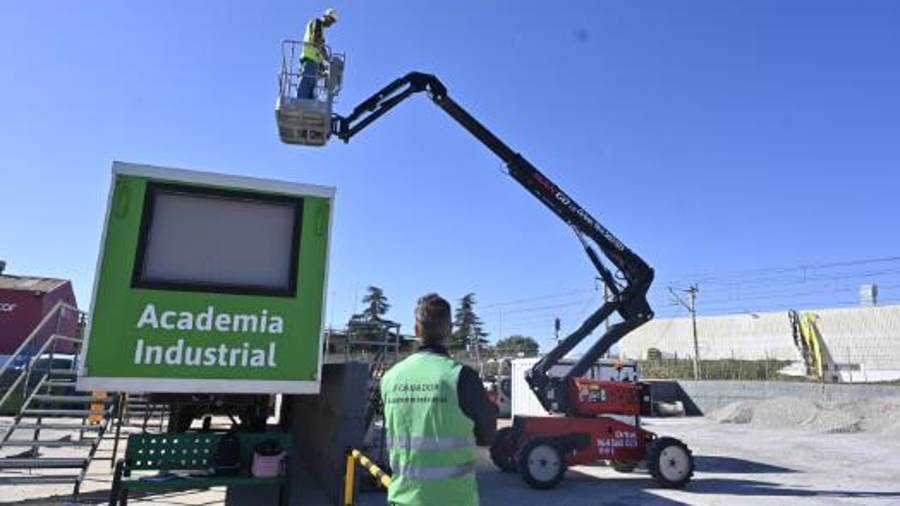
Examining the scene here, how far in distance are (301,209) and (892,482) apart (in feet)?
39.6

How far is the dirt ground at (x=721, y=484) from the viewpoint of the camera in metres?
9.00

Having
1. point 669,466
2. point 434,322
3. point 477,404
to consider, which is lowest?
point 669,466

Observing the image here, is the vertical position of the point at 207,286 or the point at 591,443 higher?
the point at 207,286

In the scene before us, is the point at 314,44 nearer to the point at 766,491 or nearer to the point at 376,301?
the point at 766,491

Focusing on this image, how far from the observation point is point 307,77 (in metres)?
11.3

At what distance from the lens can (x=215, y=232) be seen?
6.18 meters

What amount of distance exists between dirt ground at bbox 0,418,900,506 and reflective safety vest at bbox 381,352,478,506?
20.3ft

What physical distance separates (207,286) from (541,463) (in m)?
6.81

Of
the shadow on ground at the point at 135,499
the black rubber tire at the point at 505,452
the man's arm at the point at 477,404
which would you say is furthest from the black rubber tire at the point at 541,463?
the man's arm at the point at 477,404

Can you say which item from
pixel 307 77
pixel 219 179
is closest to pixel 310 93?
pixel 307 77

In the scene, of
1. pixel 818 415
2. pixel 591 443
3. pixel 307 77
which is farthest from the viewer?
pixel 818 415

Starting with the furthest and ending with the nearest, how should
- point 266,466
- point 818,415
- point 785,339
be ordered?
point 785,339 → point 818,415 → point 266,466

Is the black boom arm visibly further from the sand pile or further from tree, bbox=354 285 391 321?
tree, bbox=354 285 391 321

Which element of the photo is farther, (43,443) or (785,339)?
(785,339)
